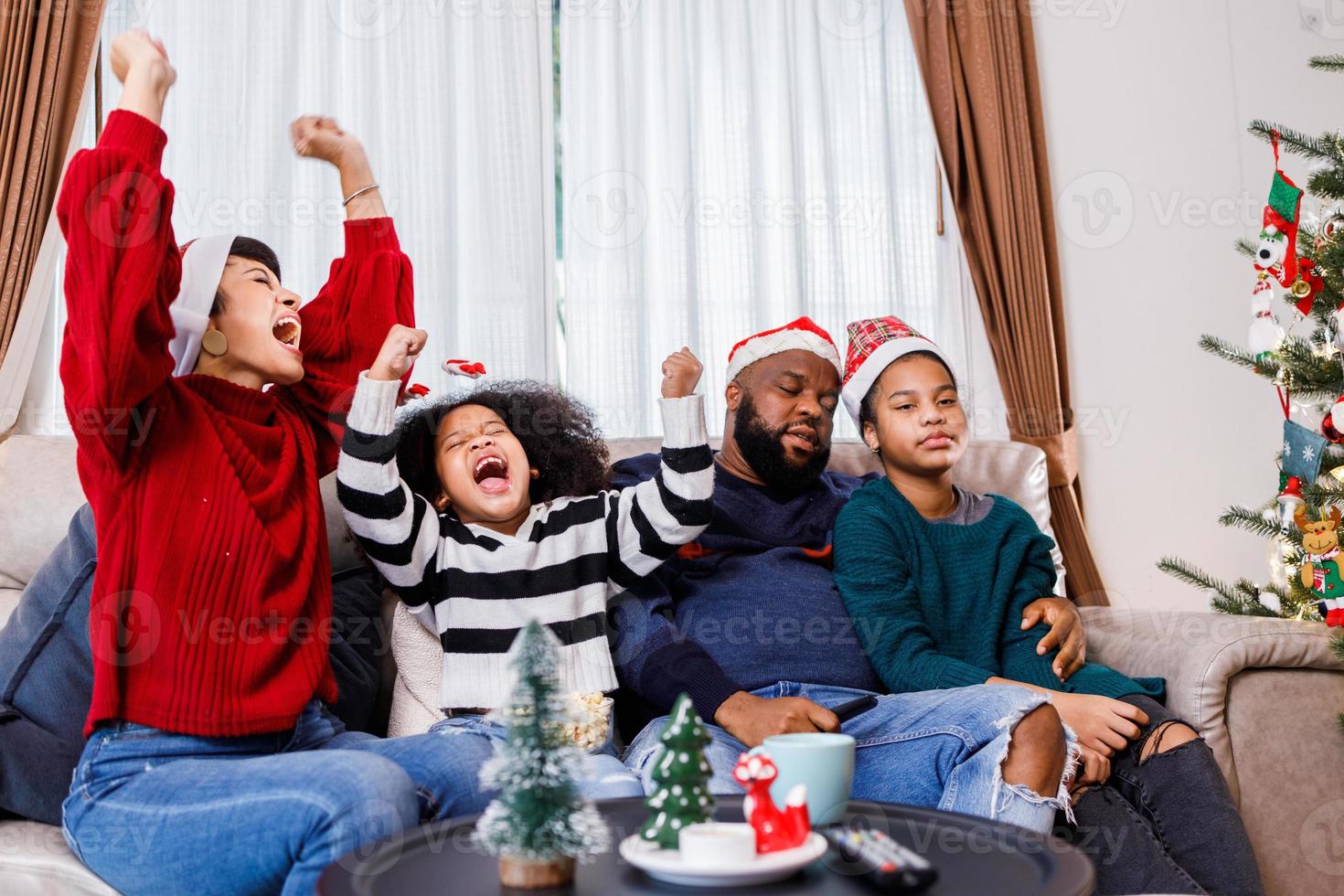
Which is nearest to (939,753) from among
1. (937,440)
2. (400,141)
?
(937,440)

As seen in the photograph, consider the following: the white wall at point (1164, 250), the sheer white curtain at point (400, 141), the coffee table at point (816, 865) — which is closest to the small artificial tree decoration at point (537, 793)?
the coffee table at point (816, 865)

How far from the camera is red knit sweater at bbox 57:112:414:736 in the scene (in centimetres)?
140

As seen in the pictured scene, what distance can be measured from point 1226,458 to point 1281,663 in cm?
214

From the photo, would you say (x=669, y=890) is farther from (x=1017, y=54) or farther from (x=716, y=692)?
(x=1017, y=54)

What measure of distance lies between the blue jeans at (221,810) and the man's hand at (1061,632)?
101 centimetres

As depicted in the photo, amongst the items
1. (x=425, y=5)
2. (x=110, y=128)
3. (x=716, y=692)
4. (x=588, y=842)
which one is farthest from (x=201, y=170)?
(x=588, y=842)

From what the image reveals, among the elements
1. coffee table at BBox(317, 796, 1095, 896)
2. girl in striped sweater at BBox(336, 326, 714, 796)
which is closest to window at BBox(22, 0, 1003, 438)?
girl in striped sweater at BBox(336, 326, 714, 796)

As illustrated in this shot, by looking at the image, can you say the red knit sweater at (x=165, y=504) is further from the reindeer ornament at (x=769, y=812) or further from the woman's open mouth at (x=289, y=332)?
the reindeer ornament at (x=769, y=812)

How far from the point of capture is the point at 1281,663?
181cm

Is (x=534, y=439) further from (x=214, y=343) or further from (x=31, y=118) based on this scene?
(x=31, y=118)

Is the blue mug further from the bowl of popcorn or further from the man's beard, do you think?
the man's beard

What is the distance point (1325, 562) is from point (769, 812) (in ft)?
6.14

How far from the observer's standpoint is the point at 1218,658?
1.78 m

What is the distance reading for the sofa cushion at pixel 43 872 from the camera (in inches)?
54.3
